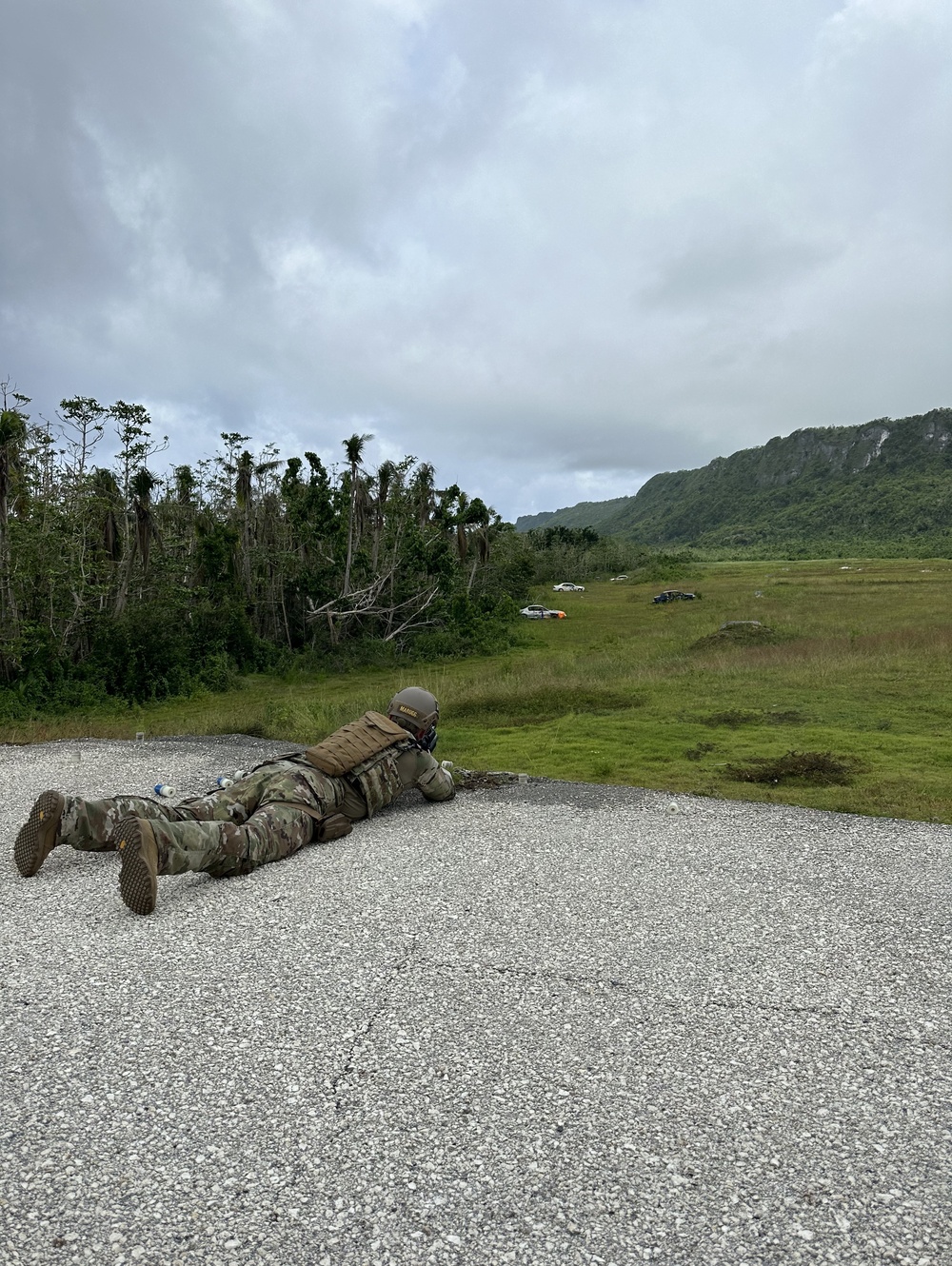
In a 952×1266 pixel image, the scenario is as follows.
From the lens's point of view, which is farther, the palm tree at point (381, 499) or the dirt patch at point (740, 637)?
the palm tree at point (381, 499)

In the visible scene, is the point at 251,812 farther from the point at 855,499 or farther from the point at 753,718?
the point at 855,499

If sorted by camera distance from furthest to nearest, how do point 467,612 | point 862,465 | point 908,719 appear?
1. point 862,465
2. point 467,612
3. point 908,719

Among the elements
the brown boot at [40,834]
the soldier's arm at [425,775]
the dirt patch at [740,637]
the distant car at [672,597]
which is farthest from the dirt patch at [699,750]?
the distant car at [672,597]

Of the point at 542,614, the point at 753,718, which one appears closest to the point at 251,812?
the point at 753,718

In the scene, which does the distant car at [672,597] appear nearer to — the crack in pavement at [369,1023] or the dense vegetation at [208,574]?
the dense vegetation at [208,574]

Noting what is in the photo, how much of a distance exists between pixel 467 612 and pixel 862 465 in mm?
179079

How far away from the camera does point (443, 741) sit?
12.2 meters

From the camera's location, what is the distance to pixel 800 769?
9.85 m

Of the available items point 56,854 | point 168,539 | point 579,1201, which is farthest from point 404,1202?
point 168,539

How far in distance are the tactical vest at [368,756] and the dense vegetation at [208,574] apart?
12556 millimetres

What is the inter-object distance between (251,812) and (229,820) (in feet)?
0.60

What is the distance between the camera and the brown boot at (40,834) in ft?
19.5

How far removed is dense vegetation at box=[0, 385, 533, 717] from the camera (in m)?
18.3

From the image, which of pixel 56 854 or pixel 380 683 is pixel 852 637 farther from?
pixel 56 854
